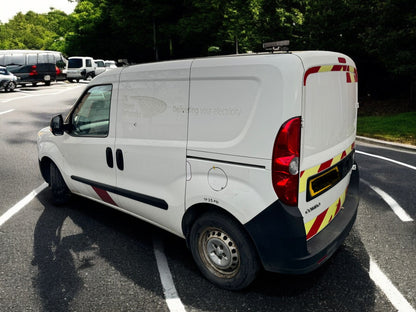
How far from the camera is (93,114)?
4.37 meters

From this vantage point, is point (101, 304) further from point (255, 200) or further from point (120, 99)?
point (120, 99)

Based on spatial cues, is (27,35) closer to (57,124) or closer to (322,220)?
(57,124)

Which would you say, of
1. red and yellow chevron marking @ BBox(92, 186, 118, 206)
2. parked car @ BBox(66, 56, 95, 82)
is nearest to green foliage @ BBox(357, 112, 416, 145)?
red and yellow chevron marking @ BBox(92, 186, 118, 206)

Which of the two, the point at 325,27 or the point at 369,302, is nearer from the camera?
the point at 369,302

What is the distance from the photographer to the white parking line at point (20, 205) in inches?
192

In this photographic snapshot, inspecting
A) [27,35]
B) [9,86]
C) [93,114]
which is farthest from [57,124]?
[27,35]

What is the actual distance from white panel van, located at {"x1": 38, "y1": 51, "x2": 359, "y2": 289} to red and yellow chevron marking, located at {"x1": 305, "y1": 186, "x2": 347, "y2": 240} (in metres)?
0.01

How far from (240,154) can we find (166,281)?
1.42 m

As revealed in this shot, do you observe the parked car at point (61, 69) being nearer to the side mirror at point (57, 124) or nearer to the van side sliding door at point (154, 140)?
the side mirror at point (57, 124)

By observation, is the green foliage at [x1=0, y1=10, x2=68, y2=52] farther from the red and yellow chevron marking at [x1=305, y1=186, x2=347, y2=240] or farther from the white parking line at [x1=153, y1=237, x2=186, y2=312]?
the red and yellow chevron marking at [x1=305, y1=186, x2=347, y2=240]

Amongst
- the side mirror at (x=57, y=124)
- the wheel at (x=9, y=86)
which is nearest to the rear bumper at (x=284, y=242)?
the side mirror at (x=57, y=124)

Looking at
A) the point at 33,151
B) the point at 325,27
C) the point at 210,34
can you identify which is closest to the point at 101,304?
the point at 33,151

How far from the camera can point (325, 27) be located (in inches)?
623

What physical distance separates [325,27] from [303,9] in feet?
9.47
